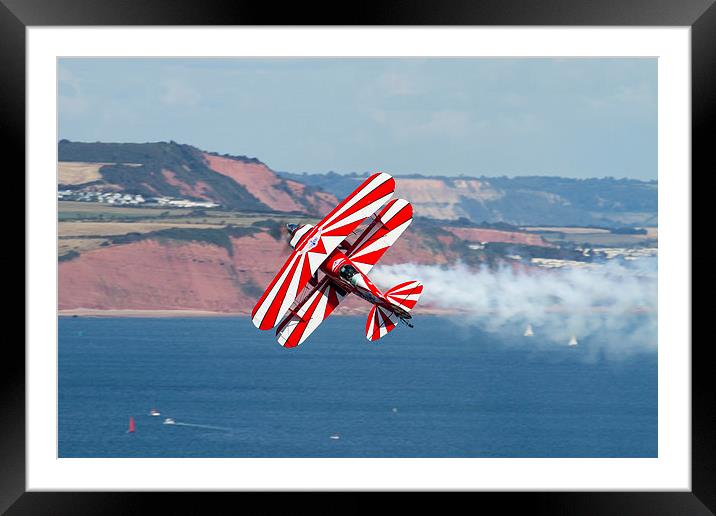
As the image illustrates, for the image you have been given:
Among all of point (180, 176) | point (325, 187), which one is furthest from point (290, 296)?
point (180, 176)

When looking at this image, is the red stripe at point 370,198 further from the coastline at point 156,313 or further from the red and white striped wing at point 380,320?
the coastline at point 156,313

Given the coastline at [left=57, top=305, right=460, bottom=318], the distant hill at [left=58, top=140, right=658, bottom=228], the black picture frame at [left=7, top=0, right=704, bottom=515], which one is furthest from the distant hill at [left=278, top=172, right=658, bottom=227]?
the black picture frame at [left=7, top=0, right=704, bottom=515]

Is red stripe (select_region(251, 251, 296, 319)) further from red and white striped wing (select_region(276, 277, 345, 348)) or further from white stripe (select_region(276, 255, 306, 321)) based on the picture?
red and white striped wing (select_region(276, 277, 345, 348))

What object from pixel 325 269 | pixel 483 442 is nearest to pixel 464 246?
pixel 483 442

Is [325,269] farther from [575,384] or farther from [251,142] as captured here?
[251,142]

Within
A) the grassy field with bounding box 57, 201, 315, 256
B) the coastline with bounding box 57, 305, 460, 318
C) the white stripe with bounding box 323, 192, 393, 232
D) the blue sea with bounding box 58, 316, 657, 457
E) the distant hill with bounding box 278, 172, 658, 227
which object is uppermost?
the distant hill with bounding box 278, 172, 658, 227

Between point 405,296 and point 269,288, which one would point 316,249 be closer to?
point 269,288
